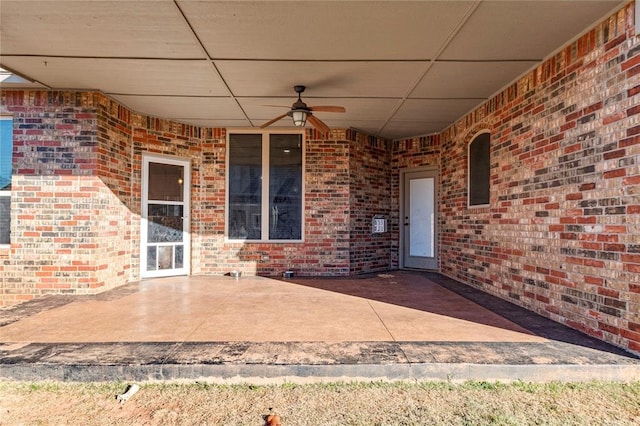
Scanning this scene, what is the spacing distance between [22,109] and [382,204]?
595cm

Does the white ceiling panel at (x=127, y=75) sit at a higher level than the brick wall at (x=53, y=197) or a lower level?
higher

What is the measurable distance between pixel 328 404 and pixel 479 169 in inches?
174

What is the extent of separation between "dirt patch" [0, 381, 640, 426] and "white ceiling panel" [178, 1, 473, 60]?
2862 millimetres

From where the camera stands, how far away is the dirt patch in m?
2.13

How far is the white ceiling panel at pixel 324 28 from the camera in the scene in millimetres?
2938

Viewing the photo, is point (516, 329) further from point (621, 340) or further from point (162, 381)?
point (162, 381)

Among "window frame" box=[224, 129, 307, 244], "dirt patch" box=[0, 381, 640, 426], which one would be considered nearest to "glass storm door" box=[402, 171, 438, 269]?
"window frame" box=[224, 129, 307, 244]

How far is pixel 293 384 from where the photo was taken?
2514 mm

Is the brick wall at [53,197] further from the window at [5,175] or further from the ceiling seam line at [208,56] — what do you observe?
the ceiling seam line at [208,56]

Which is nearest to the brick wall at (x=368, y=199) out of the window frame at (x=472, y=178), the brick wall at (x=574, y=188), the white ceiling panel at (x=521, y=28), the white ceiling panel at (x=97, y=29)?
the window frame at (x=472, y=178)

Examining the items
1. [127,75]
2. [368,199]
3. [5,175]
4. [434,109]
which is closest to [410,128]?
[434,109]

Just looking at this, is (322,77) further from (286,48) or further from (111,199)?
(111,199)

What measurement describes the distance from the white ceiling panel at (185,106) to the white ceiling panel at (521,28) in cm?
321

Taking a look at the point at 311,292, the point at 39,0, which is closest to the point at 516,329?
the point at 311,292
